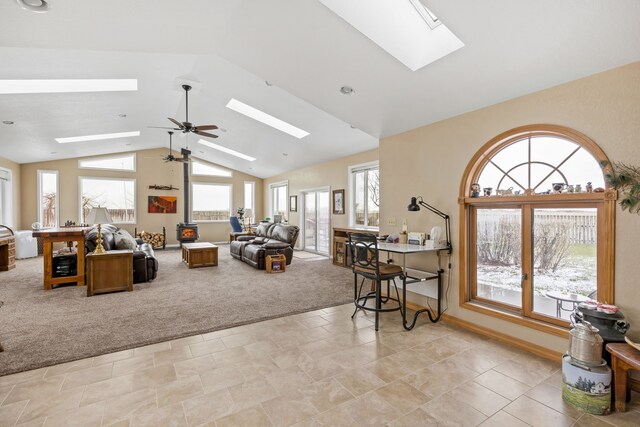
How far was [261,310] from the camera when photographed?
384cm

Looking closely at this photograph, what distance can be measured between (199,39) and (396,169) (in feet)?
9.19

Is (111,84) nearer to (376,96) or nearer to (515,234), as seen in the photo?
(376,96)

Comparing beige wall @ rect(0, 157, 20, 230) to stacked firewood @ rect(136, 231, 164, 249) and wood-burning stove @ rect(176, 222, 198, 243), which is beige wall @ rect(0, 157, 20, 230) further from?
wood-burning stove @ rect(176, 222, 198, 243)

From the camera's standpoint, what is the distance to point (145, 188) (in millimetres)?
10031

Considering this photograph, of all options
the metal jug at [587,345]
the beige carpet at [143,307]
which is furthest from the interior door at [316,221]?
the metal jug at [587,345]

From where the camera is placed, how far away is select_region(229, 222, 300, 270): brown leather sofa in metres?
6.45

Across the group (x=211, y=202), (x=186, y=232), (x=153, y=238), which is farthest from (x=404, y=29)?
(x=211, y=202)

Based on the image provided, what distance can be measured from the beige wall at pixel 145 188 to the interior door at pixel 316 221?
3296 millimetres

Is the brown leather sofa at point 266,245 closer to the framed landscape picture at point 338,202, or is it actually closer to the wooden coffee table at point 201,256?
the wooden coffee table at point 201,256

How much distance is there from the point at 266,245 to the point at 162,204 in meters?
5.70

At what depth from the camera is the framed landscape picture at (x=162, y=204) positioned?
33.2 feet

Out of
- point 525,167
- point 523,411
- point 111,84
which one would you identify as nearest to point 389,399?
point 523,411

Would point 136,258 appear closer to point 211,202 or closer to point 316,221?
point 316,221

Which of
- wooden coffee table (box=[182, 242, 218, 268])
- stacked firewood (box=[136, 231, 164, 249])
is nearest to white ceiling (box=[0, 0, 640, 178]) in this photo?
wooden coffee table (box=[182, 242, 218, 268])
